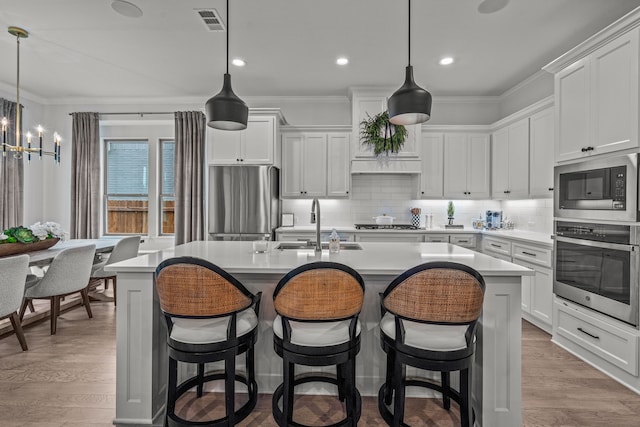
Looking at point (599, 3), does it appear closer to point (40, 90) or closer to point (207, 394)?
point (207, 394)

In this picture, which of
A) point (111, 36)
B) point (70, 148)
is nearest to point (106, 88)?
point (70, 148)

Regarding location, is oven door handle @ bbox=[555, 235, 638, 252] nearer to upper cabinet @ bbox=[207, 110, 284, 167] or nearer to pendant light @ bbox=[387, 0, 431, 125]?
pendant light @ bbox=[387, 0, 431, 125]

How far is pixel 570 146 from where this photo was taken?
283 centimetres

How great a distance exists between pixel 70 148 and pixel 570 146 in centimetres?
657

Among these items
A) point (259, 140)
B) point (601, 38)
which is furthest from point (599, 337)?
point (259, 140)

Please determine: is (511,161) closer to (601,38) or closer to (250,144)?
(601,38)

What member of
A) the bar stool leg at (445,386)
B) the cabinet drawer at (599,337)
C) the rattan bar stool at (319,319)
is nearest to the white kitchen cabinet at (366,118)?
the cabinet drawer at (599,337)

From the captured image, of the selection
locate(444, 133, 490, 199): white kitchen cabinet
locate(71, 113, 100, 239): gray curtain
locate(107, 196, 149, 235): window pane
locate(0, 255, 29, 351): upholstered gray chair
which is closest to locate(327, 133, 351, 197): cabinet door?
locate(444, 133, 490, 199): white kitchen cabinet

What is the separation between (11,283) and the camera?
2594 millimetres

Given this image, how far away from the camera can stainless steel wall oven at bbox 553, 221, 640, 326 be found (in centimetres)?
228

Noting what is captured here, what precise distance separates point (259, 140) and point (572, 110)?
341 cm

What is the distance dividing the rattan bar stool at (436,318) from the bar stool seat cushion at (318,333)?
0.25 metres

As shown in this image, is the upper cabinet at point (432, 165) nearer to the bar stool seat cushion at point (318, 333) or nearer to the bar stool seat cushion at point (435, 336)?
the bar stool seat cushion at point (435, 336)

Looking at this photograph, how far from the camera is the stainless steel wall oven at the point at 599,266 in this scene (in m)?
2.28
